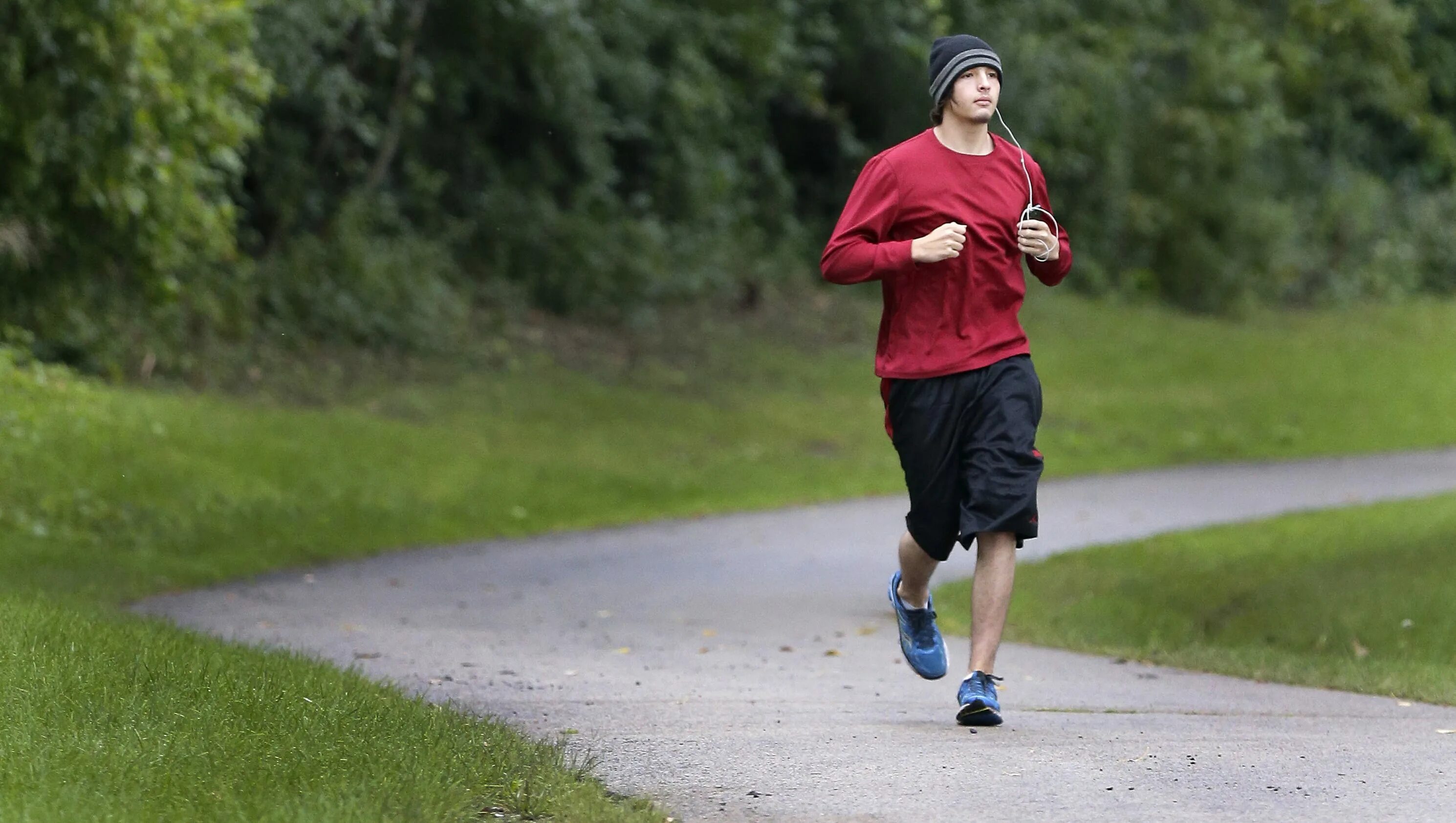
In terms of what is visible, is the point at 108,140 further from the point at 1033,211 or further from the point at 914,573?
the point at 1033,211

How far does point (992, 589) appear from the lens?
6.29 meters

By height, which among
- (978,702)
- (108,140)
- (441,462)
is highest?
(108,140)

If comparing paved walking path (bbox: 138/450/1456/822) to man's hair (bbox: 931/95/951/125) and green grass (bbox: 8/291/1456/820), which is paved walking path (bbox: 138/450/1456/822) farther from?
man's hair (bbox: 931/95/951/125)

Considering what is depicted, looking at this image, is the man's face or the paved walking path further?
the man's face

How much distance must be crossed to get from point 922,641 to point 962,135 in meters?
1.71

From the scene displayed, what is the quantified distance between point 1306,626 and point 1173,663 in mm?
1059

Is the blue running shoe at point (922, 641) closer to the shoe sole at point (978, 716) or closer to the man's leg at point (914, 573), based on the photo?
the man's leg at point (914, 573)

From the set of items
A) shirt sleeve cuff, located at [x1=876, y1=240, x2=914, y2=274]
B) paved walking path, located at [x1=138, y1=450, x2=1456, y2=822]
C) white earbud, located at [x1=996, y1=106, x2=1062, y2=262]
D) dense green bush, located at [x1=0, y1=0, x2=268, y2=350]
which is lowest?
paved walking path, located at [x1=138, y1=450, x2=1456, y2=822]

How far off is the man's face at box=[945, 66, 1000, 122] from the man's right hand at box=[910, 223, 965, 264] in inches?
16.2

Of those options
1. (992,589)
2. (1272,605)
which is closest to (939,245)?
(992,589)

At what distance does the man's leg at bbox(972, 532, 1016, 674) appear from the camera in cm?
624

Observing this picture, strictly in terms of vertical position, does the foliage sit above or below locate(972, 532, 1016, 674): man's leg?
above

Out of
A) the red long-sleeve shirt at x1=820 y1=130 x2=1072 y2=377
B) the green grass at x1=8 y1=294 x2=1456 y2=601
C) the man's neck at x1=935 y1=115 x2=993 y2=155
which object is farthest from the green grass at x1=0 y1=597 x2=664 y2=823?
the green grass at x1=8 y1=294 x2=1456 y2=601

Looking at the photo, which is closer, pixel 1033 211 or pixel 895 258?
pixel 895 258
